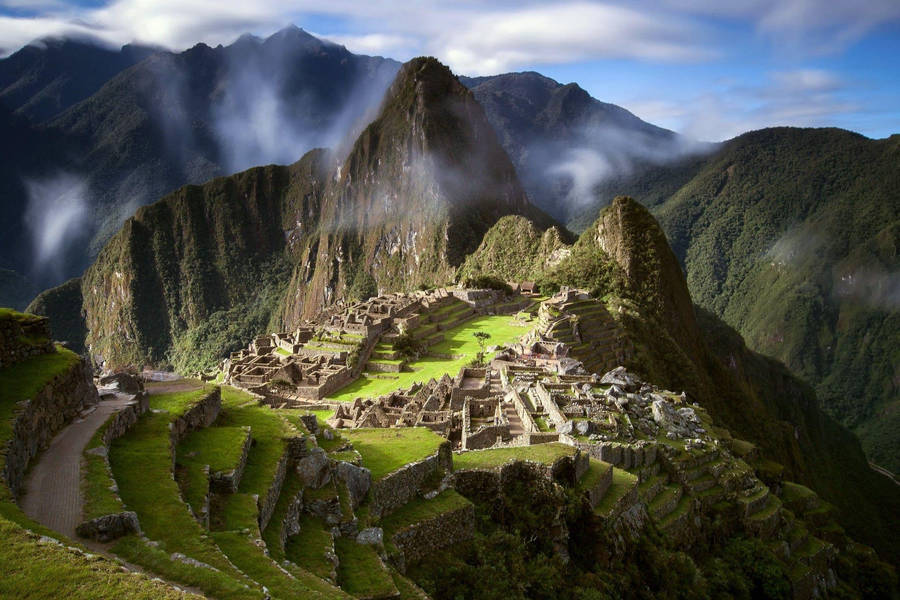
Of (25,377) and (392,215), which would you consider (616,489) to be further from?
(392,215)

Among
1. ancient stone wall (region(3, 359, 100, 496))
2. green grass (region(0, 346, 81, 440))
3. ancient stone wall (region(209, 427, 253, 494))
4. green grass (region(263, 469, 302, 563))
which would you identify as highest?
green grass (region(0, 346, 81, 440))

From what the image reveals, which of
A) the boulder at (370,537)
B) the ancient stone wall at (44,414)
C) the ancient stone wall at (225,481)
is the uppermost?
the ancient stone wall at (44,414)

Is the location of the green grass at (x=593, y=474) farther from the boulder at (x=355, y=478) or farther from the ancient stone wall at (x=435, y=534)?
the boulder at (x=355, y=478)

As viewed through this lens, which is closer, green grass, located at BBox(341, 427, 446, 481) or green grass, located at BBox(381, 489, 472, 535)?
green grass, located at BBox(381, 489, 472, 535)

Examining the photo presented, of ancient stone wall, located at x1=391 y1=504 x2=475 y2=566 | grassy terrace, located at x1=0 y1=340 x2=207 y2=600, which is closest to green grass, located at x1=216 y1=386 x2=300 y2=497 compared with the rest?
ancient stone wall, located at x1=391 y1=504 x2=475 y2=566

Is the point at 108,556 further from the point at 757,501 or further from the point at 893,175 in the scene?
the point at 893,175

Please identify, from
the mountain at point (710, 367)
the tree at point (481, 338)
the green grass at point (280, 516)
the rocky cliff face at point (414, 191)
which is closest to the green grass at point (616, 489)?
the green grass at point (280, 516)

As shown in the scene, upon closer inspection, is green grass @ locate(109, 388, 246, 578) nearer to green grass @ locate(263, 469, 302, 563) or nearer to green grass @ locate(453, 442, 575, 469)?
green grass @ locate(263, 469, 302, 563)
